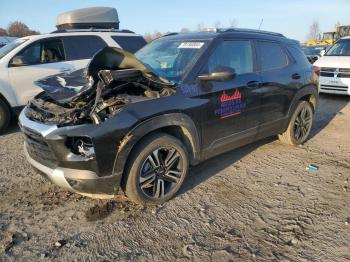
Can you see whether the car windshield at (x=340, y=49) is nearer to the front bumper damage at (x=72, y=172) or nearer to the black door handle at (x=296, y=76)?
the black door handle at (x=296, y=76)

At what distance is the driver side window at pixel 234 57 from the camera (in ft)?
12.7

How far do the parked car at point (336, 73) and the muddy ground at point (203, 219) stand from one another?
5018 millimetres

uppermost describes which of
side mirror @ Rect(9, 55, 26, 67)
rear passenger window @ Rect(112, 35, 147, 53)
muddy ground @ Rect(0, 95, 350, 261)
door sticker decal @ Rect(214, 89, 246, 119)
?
rear passenger window @ Rect(112, 35, 147, 53)

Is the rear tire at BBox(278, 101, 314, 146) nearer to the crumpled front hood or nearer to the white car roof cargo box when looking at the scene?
the crumpled front hood

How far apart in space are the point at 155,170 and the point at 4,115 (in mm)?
4167

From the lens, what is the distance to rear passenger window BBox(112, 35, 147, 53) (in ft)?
25.3

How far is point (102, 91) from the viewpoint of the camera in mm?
3203

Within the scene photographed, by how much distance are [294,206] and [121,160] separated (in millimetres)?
1987

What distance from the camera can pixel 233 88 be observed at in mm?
3977

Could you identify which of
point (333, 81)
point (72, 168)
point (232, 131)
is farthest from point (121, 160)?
point (333, 81)

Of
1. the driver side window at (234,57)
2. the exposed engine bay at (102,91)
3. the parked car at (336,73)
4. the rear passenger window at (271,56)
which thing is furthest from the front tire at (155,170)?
the parked car at (336,73)

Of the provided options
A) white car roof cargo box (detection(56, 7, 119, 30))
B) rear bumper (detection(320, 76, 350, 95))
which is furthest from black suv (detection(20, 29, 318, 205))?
white car roof cargo box (detection(56, 7, 119, 30))

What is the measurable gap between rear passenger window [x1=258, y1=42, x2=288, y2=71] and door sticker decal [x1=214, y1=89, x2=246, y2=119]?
0.74 m

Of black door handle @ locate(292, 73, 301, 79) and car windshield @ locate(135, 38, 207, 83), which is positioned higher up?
car windshield @ locate(135, 38, 207, 83)
